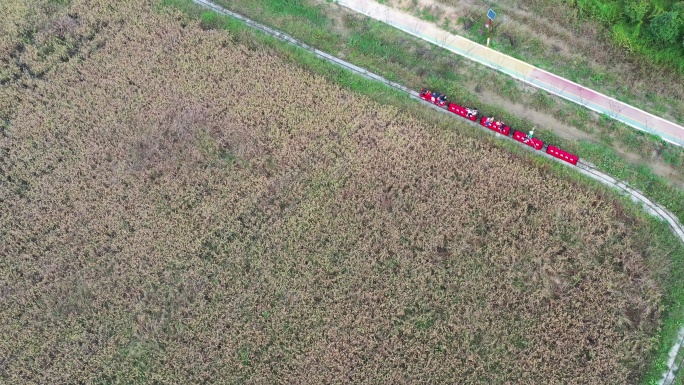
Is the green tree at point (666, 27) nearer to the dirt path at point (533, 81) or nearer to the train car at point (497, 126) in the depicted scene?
the dirt path at point (533, 81)

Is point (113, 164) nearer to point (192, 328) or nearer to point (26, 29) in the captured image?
point (192, 328)

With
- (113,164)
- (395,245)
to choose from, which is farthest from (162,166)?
(395,245)

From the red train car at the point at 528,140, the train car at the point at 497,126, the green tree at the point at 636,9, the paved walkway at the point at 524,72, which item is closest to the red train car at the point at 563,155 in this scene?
the red train car at the point at 528,140

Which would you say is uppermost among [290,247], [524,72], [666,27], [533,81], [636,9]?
[636,9]

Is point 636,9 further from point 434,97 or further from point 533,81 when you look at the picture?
point 434,97

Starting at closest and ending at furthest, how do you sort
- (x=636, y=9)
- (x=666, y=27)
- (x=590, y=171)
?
1. (x=590, y=171)
2. (x=666, y=27)
3. (x=636, y=9)

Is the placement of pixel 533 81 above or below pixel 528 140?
above

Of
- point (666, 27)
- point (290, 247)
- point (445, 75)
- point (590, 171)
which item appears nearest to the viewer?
point (290, 247)

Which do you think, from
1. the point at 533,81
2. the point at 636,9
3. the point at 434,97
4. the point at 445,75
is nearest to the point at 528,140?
the point at 533,81
